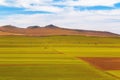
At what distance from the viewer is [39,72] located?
3650cm

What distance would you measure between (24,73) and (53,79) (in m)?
5.41

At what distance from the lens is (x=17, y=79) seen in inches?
1224

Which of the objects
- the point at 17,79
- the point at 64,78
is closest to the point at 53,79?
the point at 64,78

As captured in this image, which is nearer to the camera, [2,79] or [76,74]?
[2,79]

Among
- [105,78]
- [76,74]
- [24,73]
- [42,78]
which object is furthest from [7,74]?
[105,78]

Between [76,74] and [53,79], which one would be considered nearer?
[53,79]

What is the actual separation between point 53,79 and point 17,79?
11.5ft

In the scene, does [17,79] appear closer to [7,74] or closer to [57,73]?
[7,74]

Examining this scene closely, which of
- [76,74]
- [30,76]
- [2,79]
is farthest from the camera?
[76,74]

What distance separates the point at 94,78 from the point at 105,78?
1096mm

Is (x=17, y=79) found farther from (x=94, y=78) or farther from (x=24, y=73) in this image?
(x=94, y=78)

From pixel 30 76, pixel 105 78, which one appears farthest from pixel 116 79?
pixel 30 76

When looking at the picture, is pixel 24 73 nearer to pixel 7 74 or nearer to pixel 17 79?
pixel 7 74

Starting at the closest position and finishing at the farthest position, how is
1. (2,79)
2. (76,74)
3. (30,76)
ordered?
(2,79)
(30,76)
(76,74)
